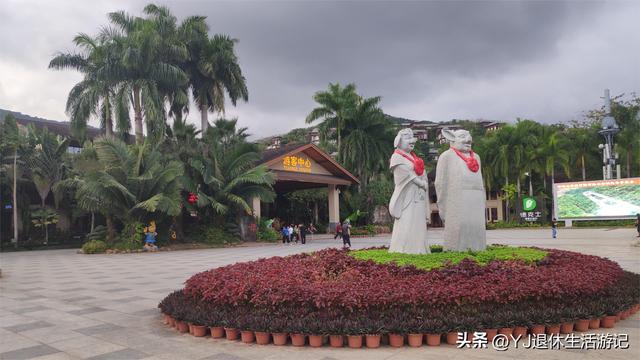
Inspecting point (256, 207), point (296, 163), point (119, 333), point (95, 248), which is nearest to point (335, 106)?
point (296, 163)

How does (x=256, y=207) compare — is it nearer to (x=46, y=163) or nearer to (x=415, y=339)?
(x=46, y=163)

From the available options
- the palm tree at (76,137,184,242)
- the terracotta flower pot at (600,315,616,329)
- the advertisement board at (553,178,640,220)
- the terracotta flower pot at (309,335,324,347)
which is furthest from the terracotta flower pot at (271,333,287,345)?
the advertisement board at (553,178,640,220)

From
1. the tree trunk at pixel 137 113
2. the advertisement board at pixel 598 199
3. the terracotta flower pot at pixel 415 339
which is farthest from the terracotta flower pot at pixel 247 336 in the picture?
the advertisement board at pixel 598 199

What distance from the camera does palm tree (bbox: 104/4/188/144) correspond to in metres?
24.8

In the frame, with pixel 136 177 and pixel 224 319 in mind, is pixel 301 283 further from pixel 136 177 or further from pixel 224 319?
pixel 136 177

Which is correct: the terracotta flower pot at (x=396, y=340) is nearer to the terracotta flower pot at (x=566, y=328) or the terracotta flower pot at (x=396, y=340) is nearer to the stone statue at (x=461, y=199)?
the terracotta flower pot at (x=566, y=328)

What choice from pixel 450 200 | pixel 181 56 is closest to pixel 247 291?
pixel 450 200

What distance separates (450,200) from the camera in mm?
8672

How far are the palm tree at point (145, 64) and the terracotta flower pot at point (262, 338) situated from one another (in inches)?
851

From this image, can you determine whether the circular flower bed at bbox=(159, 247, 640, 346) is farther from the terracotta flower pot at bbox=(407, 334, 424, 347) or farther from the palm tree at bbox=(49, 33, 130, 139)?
the palm tree at bbox=(49, 33, 130, 139)

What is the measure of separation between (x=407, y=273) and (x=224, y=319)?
263cm

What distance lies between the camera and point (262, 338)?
550 centimetres

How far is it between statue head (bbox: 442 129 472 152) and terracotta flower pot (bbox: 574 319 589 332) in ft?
12.8

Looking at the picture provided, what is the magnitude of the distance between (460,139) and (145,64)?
69.2 feet
